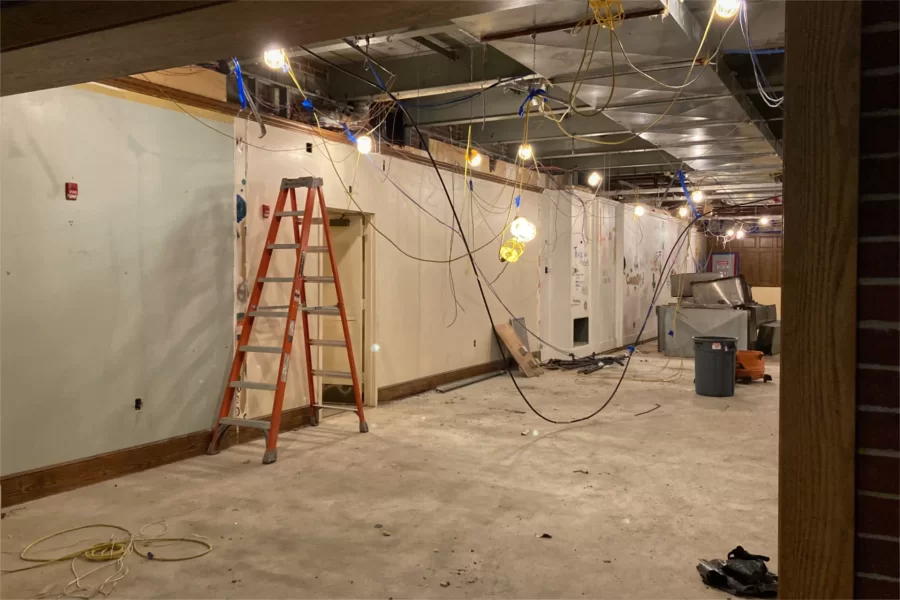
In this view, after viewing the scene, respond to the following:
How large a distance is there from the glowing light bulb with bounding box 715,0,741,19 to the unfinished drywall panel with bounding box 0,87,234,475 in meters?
3.16

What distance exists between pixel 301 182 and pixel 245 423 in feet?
5.64

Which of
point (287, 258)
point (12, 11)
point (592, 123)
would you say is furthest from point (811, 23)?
point (592, 123)

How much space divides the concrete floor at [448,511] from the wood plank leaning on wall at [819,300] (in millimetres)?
1425

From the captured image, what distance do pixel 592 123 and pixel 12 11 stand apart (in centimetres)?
547

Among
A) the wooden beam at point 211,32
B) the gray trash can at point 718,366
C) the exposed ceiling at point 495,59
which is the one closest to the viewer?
the wooden beam at point 211,32

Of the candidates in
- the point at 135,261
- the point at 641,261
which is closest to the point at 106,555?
the point at 135,261

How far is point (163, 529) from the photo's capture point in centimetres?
306

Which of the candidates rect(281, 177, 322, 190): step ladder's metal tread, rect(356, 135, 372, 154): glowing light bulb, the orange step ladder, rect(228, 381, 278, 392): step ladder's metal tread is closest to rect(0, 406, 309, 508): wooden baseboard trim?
the orange step ladder

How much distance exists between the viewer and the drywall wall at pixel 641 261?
36.6ft

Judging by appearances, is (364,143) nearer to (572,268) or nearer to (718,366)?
(718,366)

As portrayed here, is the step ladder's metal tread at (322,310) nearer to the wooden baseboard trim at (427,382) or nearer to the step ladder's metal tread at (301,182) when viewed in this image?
the step ladder's metal tread at (301,182)

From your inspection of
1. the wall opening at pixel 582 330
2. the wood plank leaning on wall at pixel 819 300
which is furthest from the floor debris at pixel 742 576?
the wall opening at pixel 582 330

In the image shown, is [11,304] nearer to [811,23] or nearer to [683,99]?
[811,23]

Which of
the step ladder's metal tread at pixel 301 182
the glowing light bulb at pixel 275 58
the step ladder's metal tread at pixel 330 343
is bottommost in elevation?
the step ladder's metal tread at pixel 330 343
